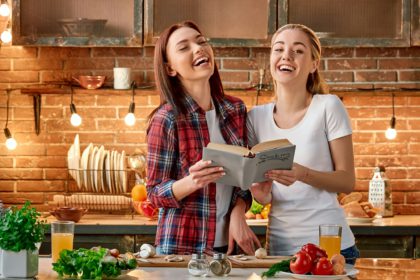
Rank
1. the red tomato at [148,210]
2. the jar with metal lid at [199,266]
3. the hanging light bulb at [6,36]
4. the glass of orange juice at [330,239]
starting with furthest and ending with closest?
1. the hanging light bulb at [6,36]
2. the red tomato at [148,210]
3. the glass of orange juice at [330,239]
4. the jar with metal lid at [199,266]

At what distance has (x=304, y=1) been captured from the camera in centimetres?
550

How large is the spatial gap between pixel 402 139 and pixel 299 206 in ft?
7.39

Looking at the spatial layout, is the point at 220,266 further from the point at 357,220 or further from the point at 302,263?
the point at 357,220

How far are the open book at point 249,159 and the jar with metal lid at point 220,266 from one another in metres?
0.42

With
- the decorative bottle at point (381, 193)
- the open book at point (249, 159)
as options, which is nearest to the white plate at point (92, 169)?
the decorative bottle at point (381, 193)

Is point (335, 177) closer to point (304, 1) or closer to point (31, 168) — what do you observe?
point (304, 1)

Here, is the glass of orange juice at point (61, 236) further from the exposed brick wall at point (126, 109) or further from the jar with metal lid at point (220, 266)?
the exposed brick wall at point (126, 109)

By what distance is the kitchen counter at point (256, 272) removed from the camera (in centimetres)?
308

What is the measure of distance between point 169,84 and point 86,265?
1.04 meters

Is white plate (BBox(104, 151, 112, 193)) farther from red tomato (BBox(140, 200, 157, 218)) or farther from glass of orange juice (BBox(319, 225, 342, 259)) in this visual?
glass of orange juice (BBox(319, 225, 342, 259))

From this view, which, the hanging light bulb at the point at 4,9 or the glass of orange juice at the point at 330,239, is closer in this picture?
the glass of orange juice at the point at 330,239

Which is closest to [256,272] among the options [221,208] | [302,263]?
[302,263]

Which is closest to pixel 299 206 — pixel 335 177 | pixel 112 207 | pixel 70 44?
pixel 335 177

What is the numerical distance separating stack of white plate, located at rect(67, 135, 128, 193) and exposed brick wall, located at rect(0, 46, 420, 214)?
0.72 feet
